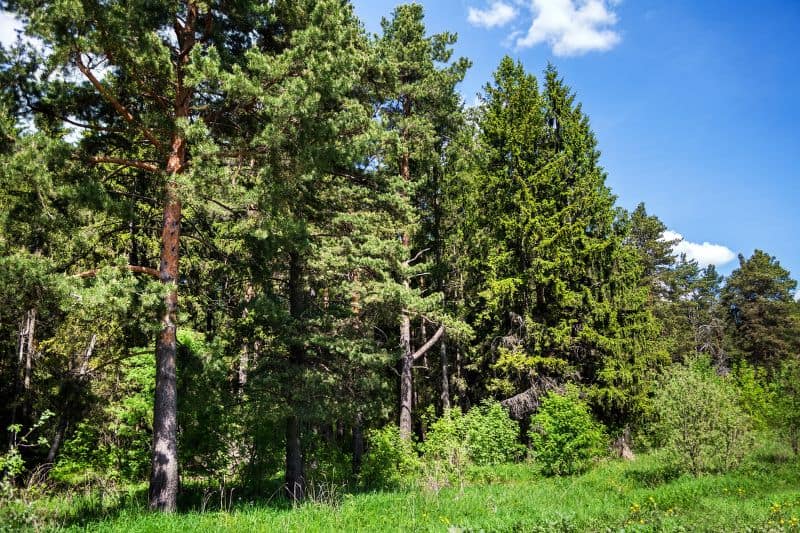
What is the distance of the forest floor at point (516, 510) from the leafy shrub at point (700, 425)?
538 mm

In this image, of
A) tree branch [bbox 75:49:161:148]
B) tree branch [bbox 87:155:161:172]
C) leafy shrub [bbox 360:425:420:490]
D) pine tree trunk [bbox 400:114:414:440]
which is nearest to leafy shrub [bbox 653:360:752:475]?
leafy shrub [bbox 360:425:420:490]

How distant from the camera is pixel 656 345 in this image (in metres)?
21.1

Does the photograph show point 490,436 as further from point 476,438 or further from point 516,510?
point 516,510

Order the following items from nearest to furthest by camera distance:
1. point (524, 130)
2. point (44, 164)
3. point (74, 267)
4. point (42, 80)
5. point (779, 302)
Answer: point (44, 164) → point (42, 80) → point (74, 267) → point (524, 130) → point (779, 302)

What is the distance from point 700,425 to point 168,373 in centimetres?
1268

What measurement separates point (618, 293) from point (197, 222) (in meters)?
15.7

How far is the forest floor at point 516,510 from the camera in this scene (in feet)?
22.3

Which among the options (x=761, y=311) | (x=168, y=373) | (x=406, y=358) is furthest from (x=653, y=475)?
(x=761, y=311)

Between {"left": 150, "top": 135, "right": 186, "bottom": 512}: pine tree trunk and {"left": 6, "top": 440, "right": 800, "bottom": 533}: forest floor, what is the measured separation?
47 centimetres

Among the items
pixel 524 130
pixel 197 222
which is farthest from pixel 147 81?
pixel 524 130

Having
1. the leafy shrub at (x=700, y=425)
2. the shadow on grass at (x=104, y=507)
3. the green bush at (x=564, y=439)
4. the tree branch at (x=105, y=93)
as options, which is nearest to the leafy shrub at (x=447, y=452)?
the green bush at (x=564, y=439)

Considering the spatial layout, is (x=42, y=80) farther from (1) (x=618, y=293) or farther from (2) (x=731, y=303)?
(2) (x=731, y=303)

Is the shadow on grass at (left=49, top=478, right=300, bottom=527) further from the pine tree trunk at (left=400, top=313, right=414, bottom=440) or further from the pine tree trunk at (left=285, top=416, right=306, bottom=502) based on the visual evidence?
the pine tree trunk at (left=400, top=313, right=414, bottom=440)

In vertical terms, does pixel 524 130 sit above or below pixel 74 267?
above
